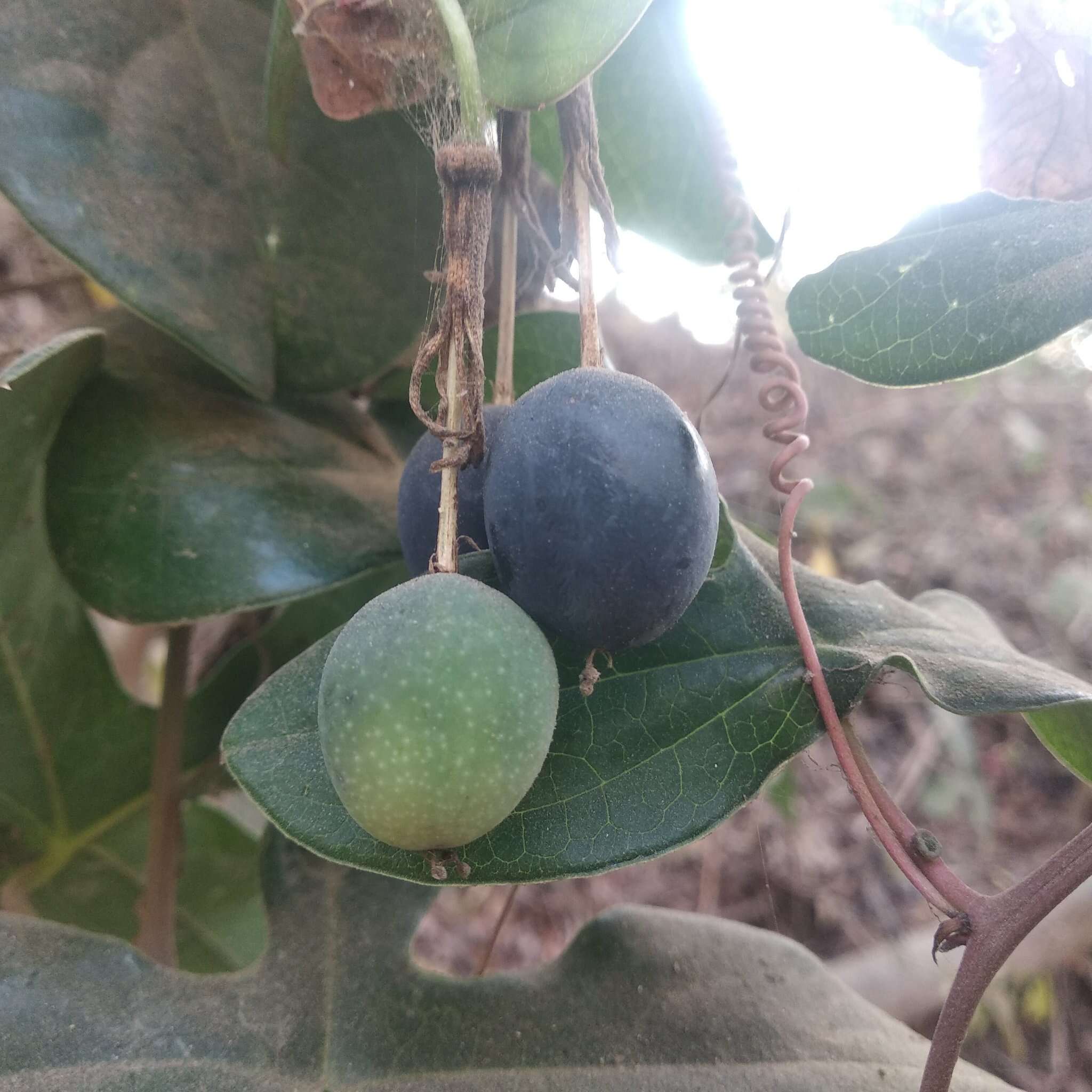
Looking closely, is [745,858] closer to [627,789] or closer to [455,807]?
[627,789]

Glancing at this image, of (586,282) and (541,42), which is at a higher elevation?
(541,42)

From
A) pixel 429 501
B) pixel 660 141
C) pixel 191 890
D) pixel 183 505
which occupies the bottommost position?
pixel 191 890

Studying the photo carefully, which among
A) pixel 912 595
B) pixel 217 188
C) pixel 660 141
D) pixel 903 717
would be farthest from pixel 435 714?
pixel 912 595

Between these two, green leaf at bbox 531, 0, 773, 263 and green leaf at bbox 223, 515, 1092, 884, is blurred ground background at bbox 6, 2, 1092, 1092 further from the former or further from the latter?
green leaf at bbox 531, 0, 773, 263

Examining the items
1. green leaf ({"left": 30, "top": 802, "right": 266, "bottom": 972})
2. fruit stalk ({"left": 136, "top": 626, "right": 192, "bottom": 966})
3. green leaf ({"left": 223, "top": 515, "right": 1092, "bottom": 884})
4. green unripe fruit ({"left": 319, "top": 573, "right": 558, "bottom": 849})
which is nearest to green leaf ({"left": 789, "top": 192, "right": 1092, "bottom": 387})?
green leaf ({"left": 223, "top": 515, "right": 1092, "bottom": 884})

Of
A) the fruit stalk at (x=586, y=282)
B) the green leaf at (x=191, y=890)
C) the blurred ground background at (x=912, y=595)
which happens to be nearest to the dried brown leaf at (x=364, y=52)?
the fruit stalk at (x=586, y=282)

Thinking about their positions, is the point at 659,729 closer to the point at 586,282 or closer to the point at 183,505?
the point at 586,282

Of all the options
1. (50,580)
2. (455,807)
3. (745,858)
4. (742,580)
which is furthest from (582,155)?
(745,858)
